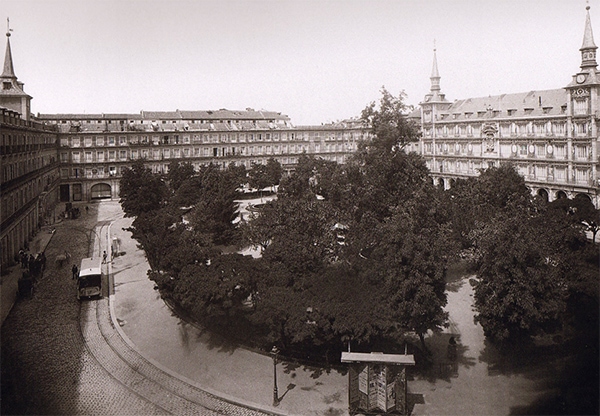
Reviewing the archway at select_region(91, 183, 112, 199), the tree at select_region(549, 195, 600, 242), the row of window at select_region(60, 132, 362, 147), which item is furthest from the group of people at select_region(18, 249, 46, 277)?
the row of window at select_region(60, 132, 362, 147)

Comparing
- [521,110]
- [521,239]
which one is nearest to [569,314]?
[521,239]

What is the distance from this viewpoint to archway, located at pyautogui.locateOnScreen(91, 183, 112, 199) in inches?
3024

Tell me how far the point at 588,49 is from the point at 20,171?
201ft

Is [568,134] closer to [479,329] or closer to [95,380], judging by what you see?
[479,329]

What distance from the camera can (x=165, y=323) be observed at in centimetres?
2666

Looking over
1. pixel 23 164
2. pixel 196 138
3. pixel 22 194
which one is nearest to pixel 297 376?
pixel 22 194

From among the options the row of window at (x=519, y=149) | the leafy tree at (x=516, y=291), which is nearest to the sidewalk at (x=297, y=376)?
the leafy tree at (x=516, y=291)

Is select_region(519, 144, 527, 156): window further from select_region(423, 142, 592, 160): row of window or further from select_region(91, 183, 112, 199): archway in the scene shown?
select_region(91, 183, 112, 199): archway

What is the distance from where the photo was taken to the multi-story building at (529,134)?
53.7m

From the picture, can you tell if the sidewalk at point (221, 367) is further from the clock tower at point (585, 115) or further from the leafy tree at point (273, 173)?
the clock tower at point (585, 115)

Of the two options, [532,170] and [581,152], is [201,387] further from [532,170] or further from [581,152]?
[532,170]

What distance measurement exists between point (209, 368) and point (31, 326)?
37.2ft

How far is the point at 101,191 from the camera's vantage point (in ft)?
254

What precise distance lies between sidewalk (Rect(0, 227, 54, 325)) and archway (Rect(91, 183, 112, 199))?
1174 inches
